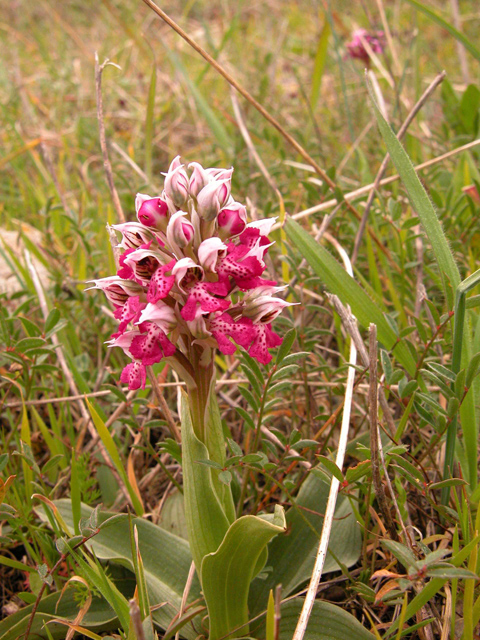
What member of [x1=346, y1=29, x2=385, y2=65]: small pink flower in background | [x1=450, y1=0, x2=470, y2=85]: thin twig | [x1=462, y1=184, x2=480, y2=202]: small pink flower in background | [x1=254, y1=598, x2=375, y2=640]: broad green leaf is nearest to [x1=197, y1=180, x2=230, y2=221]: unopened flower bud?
[x1=254, y1=598, x2=375, y2=640]: broad green leaf

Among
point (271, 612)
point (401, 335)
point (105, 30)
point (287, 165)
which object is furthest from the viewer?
point (105, 30)

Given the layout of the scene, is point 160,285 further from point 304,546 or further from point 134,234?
point 304,546

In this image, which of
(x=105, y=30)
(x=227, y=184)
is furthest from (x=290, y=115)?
(x=227, y=184)

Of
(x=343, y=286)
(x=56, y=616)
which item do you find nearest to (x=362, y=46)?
(x=343, y=286)

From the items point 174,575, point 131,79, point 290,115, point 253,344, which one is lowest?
point 174,575

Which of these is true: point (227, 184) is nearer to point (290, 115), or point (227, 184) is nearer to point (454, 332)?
point (454, 332)
